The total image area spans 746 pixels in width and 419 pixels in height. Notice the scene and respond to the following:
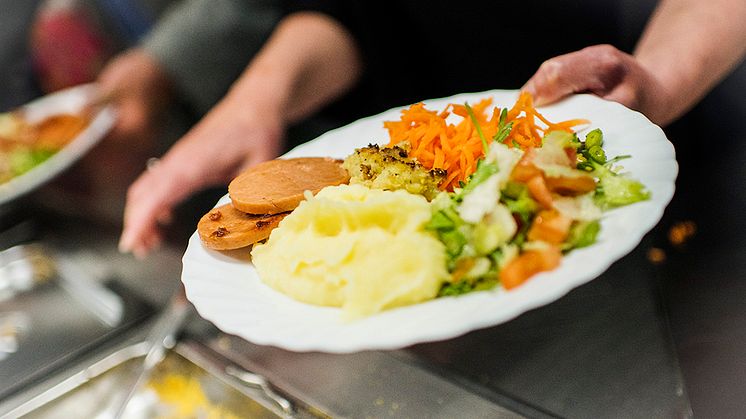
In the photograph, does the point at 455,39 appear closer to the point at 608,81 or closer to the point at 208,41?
the point at 608,81

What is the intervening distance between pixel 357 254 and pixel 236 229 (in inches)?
7.5

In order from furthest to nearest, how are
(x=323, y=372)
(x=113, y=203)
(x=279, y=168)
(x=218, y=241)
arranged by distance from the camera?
(x=113, y=203) → (x=323, y=372) → (x=279, y=168) → (x=218, y=241)

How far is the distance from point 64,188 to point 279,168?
1.51 m

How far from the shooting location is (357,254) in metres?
0.79

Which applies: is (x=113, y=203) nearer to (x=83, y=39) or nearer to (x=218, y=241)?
(x=83, y=39)

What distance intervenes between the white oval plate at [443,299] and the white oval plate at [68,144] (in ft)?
4.29

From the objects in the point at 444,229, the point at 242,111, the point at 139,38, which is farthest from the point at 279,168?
the point at 139,38

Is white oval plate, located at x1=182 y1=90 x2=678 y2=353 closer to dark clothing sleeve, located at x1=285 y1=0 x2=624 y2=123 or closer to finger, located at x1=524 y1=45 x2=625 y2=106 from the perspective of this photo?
finger, located at x1=524 y1=45 x2=625 y2=106

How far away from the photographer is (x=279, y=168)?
98 centimetres

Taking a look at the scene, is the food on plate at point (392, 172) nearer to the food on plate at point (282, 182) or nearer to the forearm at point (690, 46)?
the food on plate at point (282, 182)

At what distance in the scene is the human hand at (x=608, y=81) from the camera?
0.89 metres

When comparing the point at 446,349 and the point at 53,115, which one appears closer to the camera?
the point at 446,349

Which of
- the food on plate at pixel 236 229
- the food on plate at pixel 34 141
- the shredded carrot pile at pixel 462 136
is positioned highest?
the shredded carrot pile at pixel 462 136

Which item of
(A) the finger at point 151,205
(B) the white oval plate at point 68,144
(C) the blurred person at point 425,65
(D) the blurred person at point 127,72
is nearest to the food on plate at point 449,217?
(C) the blurred person at point 425,65
